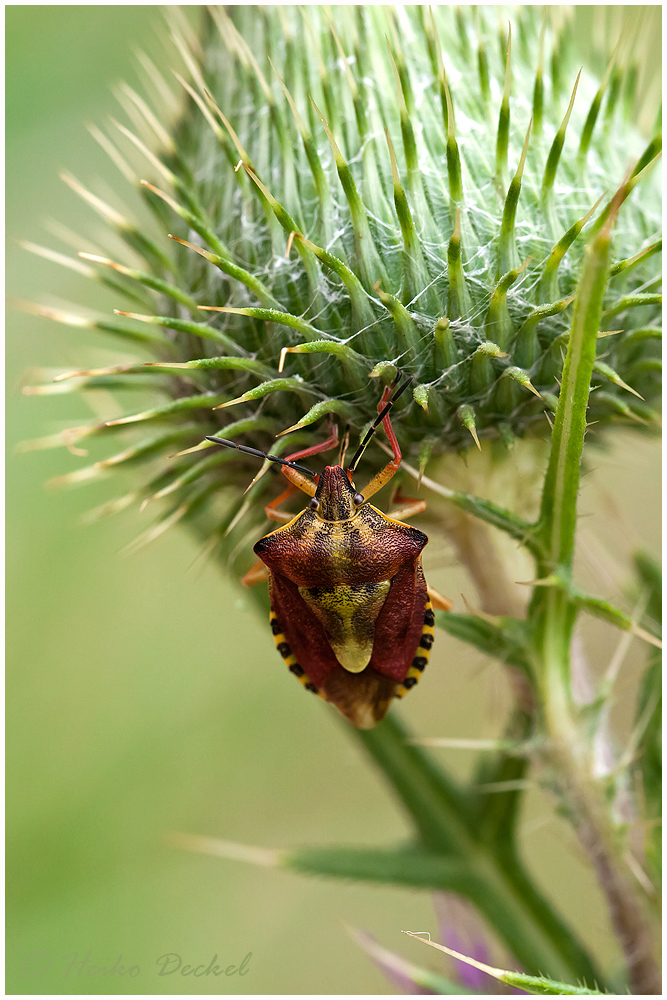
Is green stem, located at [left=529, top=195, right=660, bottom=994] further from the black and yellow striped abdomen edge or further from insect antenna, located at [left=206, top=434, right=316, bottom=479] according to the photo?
insect antenna, located at [left=206, top=434, right=316, bottom=479]

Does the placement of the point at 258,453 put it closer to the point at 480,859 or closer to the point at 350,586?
the point at 350,586

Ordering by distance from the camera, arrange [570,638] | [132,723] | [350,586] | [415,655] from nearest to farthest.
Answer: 1. [350,586]
2. [415,655]
3. [570,638]
4. [132,723]

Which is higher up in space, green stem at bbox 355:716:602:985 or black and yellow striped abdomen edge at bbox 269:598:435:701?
black and yellow striped abdomen edge at bbox 269:598:435:701

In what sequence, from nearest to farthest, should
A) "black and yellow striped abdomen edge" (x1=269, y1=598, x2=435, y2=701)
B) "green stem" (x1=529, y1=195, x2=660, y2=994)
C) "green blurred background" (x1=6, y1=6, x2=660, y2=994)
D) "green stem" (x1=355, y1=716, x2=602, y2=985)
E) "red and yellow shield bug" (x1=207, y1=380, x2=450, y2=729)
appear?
"green stem" (x1=529, y1=195, x2=660, y2=994), "red and yellow shield bug" (x1=207, y1=380, x2=450, y2=729), "black and yellow striped abdomen edge" (x1=269, y1=598, x2=435, y2=701), "green stem" (x1=355, y1=716, x2=602, y2=985), "green blurred background" (x1=6, y1=6, x2=660, y2=994)

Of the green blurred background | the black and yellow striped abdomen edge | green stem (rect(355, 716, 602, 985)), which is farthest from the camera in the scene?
the green blurred background

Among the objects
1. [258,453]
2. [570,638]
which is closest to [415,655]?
[570,638]

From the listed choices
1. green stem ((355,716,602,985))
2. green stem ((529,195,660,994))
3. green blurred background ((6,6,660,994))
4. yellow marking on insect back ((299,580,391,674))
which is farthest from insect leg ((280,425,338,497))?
green blurred background ((6,6,660,994))
